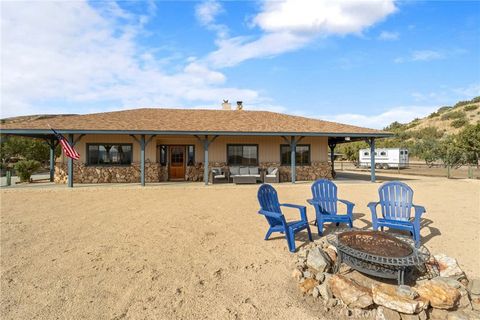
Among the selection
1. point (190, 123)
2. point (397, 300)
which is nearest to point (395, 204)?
point (397, 300)

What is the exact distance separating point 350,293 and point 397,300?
43 cm

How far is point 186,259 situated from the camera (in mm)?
4016

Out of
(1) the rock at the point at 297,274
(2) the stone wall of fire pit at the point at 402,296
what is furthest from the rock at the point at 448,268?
(1) the rock at the point at 297,274

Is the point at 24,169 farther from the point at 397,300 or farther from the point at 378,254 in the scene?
A: the point at 397,300

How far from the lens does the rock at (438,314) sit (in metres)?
2.65

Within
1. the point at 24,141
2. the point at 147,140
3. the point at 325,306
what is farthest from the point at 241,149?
the point at 24,141

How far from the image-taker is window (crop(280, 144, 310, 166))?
1463 centimetres

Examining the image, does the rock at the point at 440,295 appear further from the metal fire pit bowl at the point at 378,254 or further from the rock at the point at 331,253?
the rock at the point at 331,253

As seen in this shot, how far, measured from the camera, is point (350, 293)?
288cm

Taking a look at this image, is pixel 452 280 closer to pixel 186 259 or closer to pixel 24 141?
pixel 186 259

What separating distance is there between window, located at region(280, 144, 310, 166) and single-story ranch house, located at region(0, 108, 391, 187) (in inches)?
1.7

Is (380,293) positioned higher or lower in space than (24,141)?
lower

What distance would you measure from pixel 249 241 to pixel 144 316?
7.96 feet

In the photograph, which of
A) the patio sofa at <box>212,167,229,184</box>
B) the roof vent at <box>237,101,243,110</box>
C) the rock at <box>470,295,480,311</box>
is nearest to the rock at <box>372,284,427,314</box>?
the rock at <box>470,295,480,311</box>
